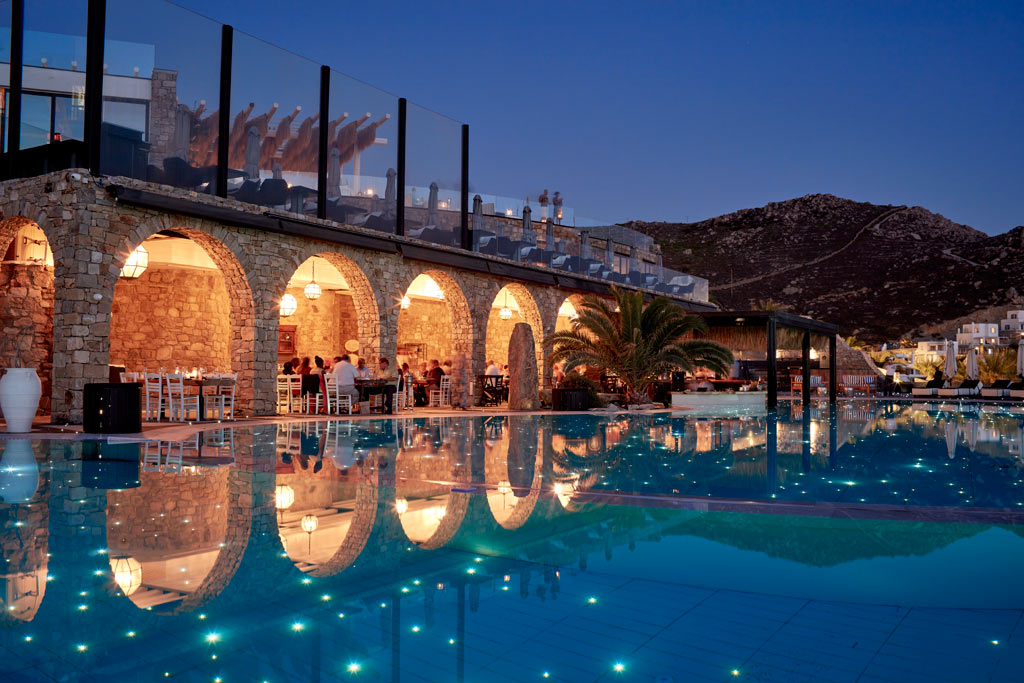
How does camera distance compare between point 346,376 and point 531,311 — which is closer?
point 346,376

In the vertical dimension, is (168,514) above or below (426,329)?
below

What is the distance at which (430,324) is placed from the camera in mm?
24172

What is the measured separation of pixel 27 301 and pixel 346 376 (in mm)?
5834

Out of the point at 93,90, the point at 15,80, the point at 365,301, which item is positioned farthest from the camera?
the point at 365,301

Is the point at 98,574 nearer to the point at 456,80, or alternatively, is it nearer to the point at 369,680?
the point at 369,680

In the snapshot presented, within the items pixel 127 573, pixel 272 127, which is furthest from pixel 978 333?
pixel 127 573

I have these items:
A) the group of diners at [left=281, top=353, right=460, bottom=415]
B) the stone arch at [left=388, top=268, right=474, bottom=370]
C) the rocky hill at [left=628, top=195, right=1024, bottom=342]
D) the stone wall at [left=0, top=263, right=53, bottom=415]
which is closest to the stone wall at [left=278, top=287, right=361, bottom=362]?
the group of diners at [left=281, top=353, right=460, bottom=415]

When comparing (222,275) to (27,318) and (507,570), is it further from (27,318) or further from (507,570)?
(507,570)

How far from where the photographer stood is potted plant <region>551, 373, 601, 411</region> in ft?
59.8

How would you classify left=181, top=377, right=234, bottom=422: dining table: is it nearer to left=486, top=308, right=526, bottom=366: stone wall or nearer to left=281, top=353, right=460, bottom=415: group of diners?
left=281, top=353, right=460, bottom=415: group of diners

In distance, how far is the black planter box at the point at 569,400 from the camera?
18234 mm

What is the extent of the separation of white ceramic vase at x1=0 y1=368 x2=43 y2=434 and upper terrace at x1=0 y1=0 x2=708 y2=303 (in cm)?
359

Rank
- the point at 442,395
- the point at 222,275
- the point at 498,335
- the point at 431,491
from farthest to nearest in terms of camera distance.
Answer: the point at 498,335
the point at 442,395
the point at 222,275
the point at 431,491

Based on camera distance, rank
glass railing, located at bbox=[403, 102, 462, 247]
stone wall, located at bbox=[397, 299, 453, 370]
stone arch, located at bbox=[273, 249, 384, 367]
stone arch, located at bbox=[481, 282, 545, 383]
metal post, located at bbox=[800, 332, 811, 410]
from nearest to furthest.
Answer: stone arch, located at bbox=[273, 249, 384, 367] → glass railing, located at bbox=[403, 102, 462, 247] → stone arch, located at bbox=[481, 282, 545, 383] → metal post, located at bbox=[800, 332, 811, 410] → stone wall, located at bbox=[397, 299, 453, 370]
